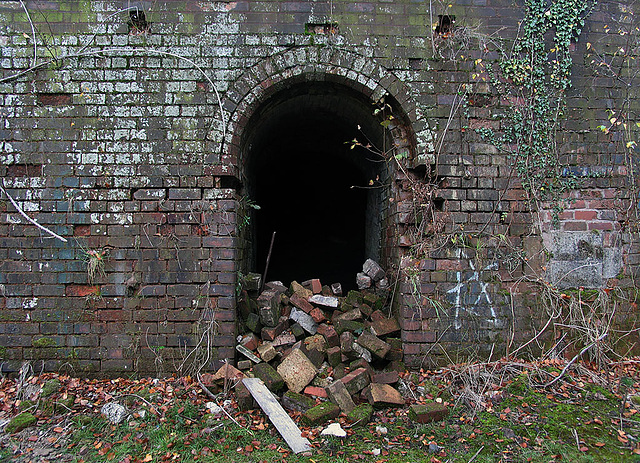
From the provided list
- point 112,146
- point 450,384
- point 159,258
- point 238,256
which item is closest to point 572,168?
point 450,384

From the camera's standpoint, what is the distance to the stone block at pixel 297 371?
4.02 m

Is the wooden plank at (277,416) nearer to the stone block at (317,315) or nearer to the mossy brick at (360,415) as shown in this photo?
the mossy brick at (360,415)

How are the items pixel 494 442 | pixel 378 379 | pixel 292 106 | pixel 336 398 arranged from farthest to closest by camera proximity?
pixel 292 106, pixel 378 379, pixel 336 398, pixel 494 442

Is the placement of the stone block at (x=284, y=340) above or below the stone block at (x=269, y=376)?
above

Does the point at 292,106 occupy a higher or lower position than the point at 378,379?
higher

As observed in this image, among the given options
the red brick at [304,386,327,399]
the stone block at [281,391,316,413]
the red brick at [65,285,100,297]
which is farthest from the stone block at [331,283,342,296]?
the red brick at [65,285,100,297]

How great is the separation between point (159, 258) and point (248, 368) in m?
1.56

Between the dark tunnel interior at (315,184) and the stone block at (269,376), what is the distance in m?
2.22

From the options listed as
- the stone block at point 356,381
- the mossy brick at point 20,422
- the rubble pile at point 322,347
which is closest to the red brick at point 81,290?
the mossy brick at point 20,422

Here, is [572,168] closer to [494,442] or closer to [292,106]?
[494,442]

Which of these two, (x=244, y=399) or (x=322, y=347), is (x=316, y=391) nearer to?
(x=322, y=347)

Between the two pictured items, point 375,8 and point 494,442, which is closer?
point 494,442

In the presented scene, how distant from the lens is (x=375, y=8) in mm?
4402

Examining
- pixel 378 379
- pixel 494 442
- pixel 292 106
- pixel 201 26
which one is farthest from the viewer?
pixel 292 106
